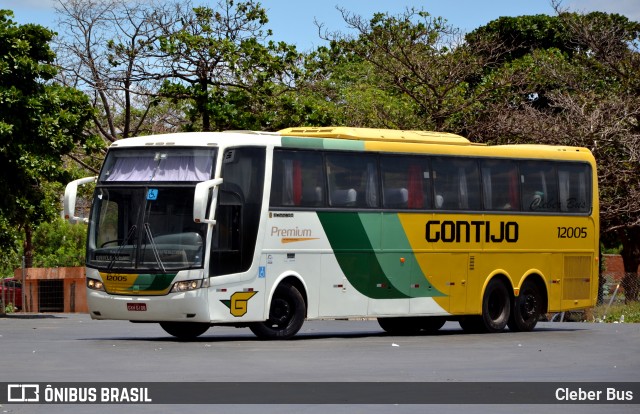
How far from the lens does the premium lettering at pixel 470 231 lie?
82.4 ft

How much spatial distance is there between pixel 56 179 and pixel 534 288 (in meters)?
14.4

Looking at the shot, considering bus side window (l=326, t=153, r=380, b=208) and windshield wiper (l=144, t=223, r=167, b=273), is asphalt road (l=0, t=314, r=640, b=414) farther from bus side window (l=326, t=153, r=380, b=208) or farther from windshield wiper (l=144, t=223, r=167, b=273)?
bus side window (l=326, t=153, r=380, b=208)

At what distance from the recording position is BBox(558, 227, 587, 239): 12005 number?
27.3 metres

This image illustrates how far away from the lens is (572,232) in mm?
27625

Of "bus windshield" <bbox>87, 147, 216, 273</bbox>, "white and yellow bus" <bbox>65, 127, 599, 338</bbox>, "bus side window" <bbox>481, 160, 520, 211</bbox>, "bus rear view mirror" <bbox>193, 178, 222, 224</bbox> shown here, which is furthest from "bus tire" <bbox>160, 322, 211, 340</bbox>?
"bus side window" <bbox>481, 160, 520, 211</bbox>

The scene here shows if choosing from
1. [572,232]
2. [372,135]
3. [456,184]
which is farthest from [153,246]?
[572,232]

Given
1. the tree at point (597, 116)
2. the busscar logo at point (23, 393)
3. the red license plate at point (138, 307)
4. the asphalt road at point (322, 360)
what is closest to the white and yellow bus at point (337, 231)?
the red license plate at point (138, 307)

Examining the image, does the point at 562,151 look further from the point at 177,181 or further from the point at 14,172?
the point at 14,172

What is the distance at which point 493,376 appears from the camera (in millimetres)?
15516

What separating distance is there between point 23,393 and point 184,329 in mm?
10672

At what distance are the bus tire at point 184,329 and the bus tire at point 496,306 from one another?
5.53 metres

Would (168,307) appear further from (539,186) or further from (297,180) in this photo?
(539,186)

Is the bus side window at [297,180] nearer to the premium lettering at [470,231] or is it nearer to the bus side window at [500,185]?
the premium lettering at [470,231]
